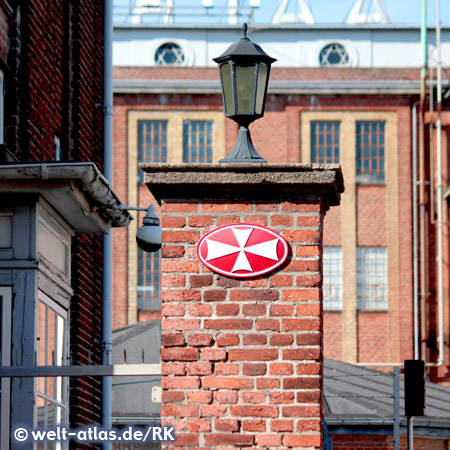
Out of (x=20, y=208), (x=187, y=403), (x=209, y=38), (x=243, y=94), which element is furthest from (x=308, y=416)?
(x=209, y=38)

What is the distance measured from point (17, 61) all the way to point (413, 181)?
110ft

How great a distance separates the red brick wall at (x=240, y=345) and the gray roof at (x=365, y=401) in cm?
1737

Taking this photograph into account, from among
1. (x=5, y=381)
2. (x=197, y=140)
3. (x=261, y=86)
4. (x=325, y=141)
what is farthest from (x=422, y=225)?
(x=261, y=86)

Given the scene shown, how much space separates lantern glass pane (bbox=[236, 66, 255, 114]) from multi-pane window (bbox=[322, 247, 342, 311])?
120 feet

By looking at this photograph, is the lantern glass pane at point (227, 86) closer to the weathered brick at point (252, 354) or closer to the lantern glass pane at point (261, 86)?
the lantern glass pane at point (261, 86)

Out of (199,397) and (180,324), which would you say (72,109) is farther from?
(199,397)

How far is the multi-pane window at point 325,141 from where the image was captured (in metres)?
44.9

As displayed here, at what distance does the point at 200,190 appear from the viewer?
6.86 m

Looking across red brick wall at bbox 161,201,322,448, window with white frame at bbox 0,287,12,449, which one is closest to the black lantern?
red brick wall at bbox 161,201,322,448

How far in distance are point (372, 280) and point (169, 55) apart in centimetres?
1155

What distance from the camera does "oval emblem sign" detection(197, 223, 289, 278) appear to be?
6770mm

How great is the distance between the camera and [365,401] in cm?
2669

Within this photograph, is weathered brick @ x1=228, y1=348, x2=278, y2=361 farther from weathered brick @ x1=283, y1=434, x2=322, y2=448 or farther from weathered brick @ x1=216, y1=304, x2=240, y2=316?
weathered brick @ x1=283, y1=434, x2=322, y2=448

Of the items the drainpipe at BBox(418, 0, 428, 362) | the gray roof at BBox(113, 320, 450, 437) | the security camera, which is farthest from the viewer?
the drainpipe at BBox(418, 0, 428, 362)
